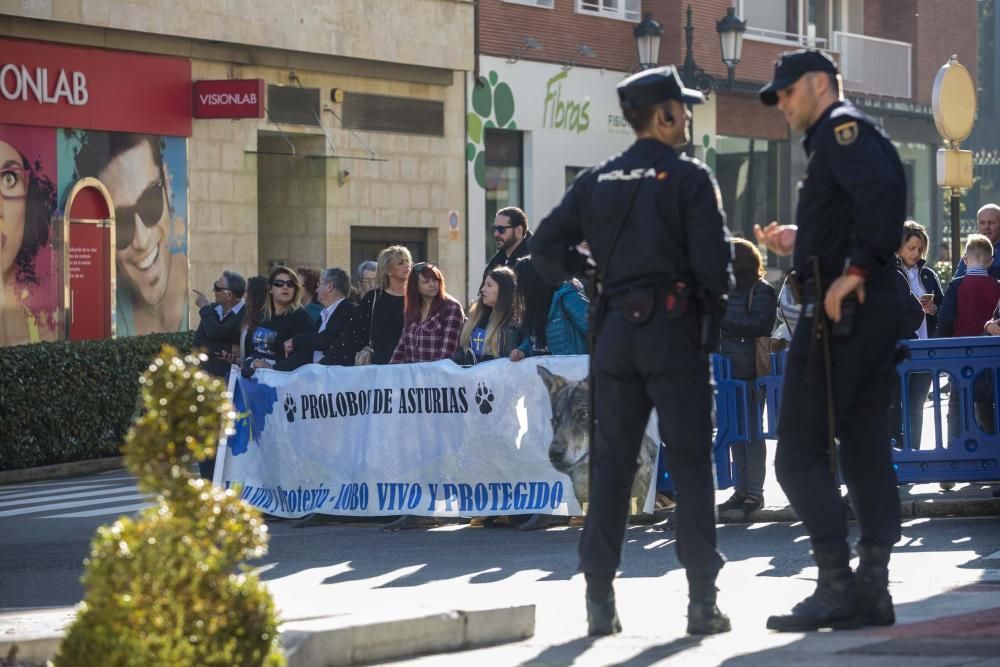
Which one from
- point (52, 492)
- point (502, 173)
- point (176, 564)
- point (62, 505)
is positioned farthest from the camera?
point (502, 173)

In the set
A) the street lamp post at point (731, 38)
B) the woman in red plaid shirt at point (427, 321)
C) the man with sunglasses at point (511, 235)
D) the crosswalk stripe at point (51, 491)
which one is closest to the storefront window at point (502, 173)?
the street lamp post at point (731, 38)

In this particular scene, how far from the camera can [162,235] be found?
24734 millimetres

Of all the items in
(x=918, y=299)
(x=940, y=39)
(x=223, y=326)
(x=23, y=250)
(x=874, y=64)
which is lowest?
(x=223, y=326)

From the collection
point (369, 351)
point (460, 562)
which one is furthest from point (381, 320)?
point (460, 562)

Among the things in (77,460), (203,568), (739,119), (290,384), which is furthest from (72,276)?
(203,568)

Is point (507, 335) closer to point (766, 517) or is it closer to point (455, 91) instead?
point (766, 517)

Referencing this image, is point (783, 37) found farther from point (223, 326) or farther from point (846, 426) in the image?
point (846, 426)

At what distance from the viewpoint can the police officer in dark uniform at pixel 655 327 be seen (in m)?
6.56

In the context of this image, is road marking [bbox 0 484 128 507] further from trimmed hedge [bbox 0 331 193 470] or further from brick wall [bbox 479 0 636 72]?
brick wall [bbox 479 0 636 72]

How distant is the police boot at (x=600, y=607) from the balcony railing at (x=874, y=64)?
32260 millimetres

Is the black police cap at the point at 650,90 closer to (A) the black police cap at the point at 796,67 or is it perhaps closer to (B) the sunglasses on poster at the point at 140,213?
(A) the black police cap at the point at 796,67

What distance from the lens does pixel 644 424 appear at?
22.2 feet

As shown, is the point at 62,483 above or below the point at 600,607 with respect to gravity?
below

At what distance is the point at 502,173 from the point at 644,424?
24614mm
